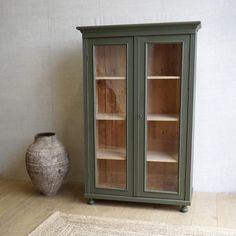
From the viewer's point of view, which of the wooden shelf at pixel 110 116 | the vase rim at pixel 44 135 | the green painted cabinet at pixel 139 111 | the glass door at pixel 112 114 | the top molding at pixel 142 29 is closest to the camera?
the top molding at pixel 142 29

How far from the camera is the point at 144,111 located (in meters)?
2.70

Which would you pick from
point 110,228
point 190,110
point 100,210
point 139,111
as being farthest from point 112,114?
point 110,228

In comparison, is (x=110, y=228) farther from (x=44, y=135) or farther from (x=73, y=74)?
(x=73, y=74)

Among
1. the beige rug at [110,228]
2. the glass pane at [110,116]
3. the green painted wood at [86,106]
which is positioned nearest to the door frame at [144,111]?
the glass pane at [110,116]

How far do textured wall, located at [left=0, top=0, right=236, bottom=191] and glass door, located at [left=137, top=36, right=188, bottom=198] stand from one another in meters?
0.45

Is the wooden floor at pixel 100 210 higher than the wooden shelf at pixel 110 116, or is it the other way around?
the wooden shelf at pixel 110 116

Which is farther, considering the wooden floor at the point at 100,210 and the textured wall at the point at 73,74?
the textured wall at the point at 73,74

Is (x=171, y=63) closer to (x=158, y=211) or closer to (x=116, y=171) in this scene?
(x=116, y=171)

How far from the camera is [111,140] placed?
2.90 meters

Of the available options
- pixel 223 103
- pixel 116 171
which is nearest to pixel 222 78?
pixel 223 103

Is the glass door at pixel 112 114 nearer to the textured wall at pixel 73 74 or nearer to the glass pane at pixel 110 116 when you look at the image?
the glass pane at pixel 110 116

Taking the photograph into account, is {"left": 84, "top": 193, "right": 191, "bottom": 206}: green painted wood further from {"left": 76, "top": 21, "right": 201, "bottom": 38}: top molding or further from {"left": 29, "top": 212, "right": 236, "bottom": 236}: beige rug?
{"left": 76, "top": 21, "right": 201, "bottom": 38}: top molding

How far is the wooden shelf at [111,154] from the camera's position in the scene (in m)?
2.86

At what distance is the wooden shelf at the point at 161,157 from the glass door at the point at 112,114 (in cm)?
17
